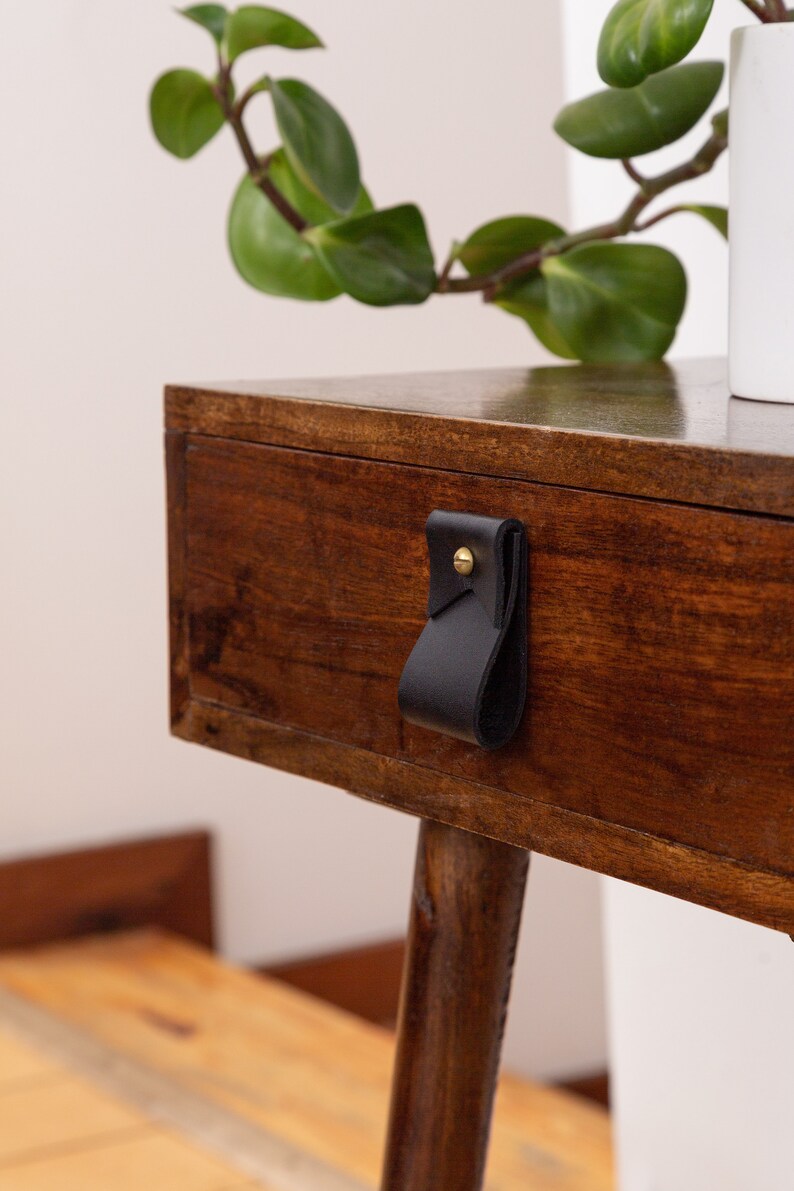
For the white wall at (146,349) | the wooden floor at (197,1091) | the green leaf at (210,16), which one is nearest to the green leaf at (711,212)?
the green leaf at (210,16)

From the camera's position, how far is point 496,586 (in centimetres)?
43

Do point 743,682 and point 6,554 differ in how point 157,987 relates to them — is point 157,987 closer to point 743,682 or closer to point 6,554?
point 6,554

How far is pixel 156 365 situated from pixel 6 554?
0.82 ft

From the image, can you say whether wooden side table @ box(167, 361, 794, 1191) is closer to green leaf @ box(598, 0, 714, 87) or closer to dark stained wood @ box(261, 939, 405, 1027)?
green leaf @ box(598, 0, 714, 87)

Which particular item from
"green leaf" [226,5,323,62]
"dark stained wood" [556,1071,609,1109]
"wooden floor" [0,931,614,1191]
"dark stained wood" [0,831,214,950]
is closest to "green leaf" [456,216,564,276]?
"green leaf" [226,5,323,62]

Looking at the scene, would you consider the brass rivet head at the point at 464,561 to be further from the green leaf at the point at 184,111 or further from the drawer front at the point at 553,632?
the green leaf at the point at 184,111

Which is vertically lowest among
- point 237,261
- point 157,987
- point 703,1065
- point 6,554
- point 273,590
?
point 157,987

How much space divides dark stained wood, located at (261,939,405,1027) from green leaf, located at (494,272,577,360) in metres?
1.16

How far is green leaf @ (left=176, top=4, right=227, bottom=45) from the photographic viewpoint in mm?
682

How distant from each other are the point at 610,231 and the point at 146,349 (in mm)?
1022

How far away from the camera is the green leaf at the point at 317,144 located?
607 mm

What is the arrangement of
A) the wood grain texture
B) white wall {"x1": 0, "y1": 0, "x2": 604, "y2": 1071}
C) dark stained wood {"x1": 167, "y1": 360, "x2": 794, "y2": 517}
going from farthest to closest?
white wall {"x1": 0, "y1": 0, "x2": 604, "y2": 1071} → the wood grain texture → dark stained wood {"x1": 167, "y1": 360, "x2": 794, "y2": 517}

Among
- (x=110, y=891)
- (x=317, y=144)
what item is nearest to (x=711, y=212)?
(x=317, y=144)

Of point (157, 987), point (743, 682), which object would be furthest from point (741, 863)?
point (157, 987)
